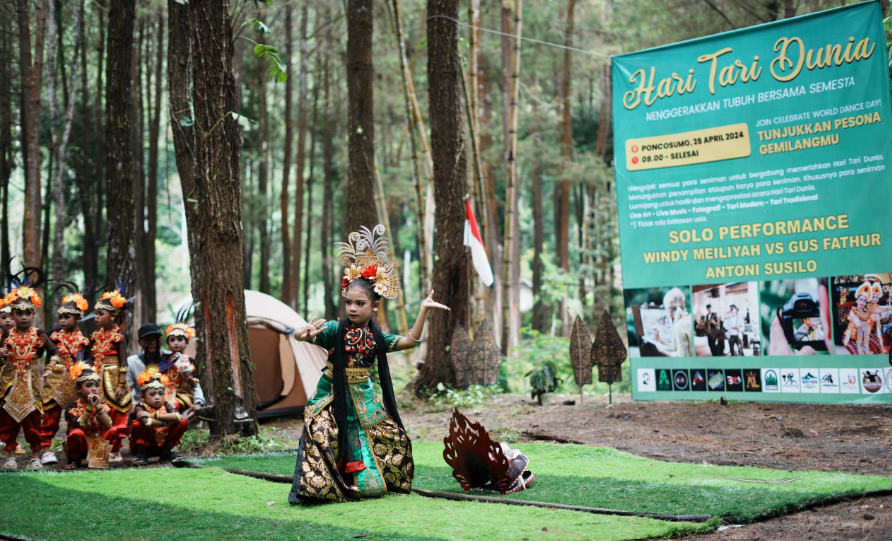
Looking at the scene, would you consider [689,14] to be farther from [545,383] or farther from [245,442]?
[245,442]

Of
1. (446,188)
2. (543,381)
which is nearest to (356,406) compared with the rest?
(543,381)

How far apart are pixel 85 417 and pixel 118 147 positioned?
4244 millimetres

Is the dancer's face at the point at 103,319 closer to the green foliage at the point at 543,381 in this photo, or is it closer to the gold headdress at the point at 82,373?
the gold headdress at the point at 82,373

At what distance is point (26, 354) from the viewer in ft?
21.2

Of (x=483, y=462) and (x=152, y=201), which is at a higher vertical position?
(x=152, y=201)

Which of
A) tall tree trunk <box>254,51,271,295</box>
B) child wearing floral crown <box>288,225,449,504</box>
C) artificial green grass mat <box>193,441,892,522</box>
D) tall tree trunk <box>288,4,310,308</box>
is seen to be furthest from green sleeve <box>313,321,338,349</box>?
tall tree trunk <box>254,51,271,295</box>

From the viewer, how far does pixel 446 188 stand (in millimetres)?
10555

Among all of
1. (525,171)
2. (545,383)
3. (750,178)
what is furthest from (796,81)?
(525,171)

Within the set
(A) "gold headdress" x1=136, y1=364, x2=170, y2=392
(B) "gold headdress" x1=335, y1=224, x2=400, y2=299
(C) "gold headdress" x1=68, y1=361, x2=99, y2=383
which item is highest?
(B) "gold headdress" x1=335, y1=224, x2=400, y2=299

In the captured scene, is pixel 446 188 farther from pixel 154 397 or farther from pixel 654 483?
pixel 654 483

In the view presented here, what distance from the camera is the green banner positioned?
25.6 ft

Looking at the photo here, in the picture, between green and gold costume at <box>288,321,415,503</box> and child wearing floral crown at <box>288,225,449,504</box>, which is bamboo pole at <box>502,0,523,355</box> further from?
green and gold costume at <box>288,321,415,503</box>

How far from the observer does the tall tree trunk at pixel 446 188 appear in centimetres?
1041

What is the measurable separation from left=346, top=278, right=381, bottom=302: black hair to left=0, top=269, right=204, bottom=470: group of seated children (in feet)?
8.52
